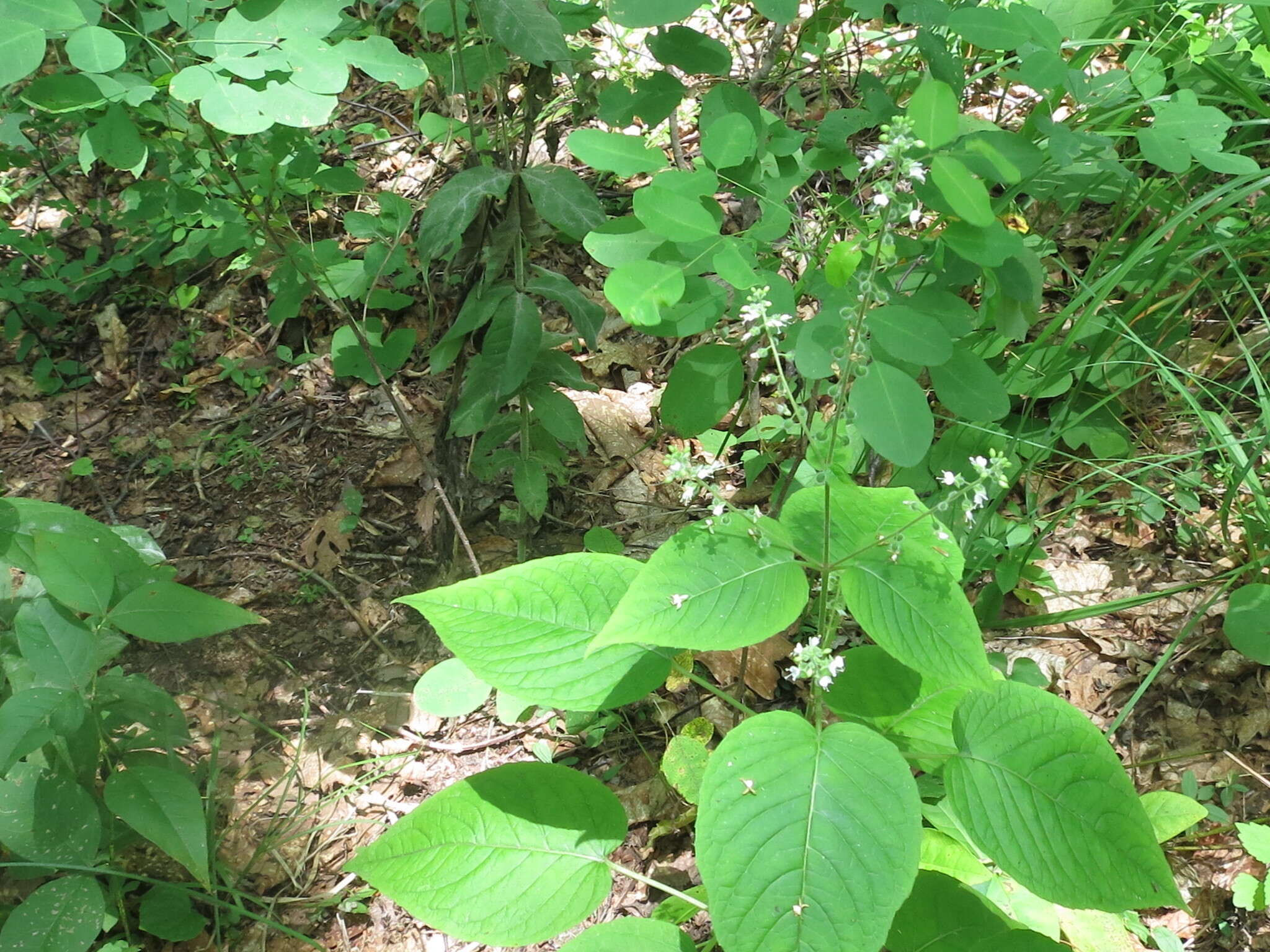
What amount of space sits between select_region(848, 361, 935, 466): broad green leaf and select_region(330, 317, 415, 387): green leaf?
178 centimetres

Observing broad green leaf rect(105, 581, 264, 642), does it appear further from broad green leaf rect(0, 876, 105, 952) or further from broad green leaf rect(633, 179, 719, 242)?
broad green leaf rect(633, 179, 719, 242)

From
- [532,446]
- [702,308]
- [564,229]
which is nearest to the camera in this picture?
[702,308]

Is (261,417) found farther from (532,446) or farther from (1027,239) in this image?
(1027,239)

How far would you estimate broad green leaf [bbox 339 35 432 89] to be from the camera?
68.1 inches

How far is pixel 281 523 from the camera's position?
3002 millimetres

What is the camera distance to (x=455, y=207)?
195cm

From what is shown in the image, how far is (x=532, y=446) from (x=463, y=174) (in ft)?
2.59

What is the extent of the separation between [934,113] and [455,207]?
3.78 feet

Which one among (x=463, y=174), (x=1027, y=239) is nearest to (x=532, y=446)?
(x=463, y=174)

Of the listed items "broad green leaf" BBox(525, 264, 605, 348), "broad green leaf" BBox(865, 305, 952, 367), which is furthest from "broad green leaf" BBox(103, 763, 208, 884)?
"broad green leaf" BBox(865, 305, 952, 367)

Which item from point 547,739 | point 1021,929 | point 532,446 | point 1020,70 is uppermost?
point 1020,70

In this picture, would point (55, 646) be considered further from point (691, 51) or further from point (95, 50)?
point (691, 51)

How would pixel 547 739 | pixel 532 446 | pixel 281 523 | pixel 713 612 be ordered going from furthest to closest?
pixel 281 523 → pixel 532 446 → pixel 547 739 → pixel 713 612

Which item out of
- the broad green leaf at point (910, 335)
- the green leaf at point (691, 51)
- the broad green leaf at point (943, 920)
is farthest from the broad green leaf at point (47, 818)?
the green leaf at point (691, 51)
